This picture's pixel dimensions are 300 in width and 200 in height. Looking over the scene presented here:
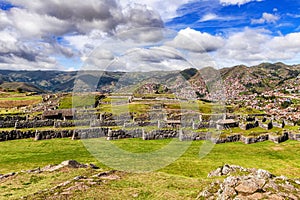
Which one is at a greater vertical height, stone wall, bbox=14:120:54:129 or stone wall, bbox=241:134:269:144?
stone wall, bbox=14:120:54:129

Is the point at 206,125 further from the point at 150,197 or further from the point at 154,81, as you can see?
the point at 154,81

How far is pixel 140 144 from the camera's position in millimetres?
32312

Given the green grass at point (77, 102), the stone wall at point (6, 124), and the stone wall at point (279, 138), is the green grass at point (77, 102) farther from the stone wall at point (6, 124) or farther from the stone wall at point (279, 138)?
the stone wall at point (279, 138)

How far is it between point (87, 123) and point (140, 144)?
46.6 ft

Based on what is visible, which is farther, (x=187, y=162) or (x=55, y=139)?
(x=55, y=139)

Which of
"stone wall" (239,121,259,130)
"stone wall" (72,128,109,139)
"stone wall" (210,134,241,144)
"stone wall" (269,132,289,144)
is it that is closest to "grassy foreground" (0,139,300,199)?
"stone wall" (269,132,289,144)

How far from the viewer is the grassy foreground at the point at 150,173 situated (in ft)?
43.7

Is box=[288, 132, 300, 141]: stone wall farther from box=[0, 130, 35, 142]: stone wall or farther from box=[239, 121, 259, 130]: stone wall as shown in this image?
box=[0, 130, 35, 142]: stone wall

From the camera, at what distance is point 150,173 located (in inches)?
691

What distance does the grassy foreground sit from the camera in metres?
13.3

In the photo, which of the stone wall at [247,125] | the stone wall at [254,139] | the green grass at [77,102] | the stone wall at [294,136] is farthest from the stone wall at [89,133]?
the green grass at [77,102]

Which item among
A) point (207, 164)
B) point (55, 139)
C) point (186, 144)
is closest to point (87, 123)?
point (55, 139)

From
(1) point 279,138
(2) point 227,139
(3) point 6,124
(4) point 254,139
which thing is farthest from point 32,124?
(1) point 279,138

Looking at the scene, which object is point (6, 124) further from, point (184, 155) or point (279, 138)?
point (279, 138)
